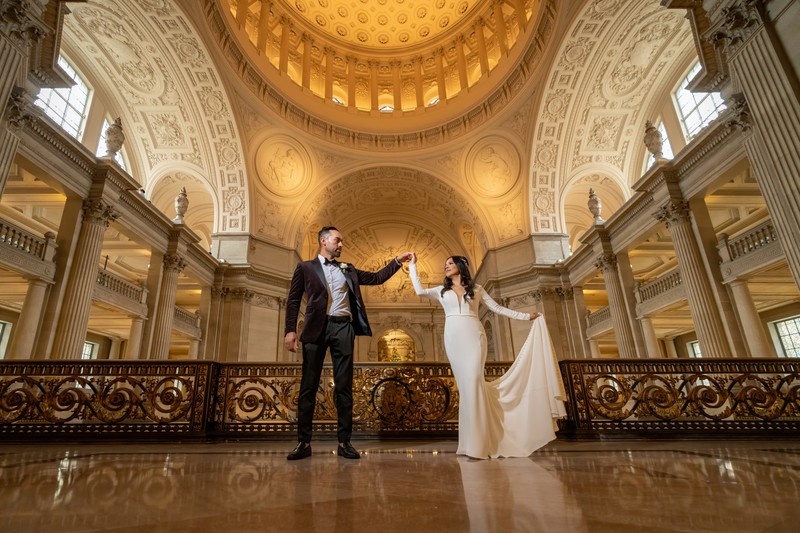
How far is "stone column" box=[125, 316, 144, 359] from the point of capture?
11773 mm

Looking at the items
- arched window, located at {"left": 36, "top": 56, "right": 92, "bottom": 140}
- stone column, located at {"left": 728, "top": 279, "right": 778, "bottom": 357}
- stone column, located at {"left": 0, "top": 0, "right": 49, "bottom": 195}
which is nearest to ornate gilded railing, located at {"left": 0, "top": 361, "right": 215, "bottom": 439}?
stone column, located at {"left": 0, "top": 0, "right": 49, "bottom": 195}

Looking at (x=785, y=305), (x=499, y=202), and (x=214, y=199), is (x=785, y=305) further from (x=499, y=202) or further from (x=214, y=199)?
(x=214, y=199)

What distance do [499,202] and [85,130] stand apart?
53.4ft

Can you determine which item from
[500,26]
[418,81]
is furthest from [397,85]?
[500,26]

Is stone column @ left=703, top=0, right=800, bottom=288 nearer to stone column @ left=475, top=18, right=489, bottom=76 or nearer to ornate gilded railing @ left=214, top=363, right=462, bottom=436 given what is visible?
ornate gilded railing @ left=214, top=363, right=462, bottom=436

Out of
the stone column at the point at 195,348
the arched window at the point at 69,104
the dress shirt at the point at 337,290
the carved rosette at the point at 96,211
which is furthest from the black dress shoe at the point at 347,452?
the stone column at the point at 195,348

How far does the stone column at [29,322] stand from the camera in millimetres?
8312

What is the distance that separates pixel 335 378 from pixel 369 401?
193cm

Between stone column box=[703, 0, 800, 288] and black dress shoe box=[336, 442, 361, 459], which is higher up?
stone column box=[703, 0, 800, 288]

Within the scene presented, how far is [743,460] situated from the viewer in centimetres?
280

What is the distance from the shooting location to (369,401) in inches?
204

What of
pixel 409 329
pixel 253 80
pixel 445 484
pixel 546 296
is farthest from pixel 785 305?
pixel 253 80

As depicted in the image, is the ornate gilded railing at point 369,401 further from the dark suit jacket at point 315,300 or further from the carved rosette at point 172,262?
the carved rosette at point 172,262

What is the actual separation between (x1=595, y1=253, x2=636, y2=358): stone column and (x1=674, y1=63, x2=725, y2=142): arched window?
516cm
